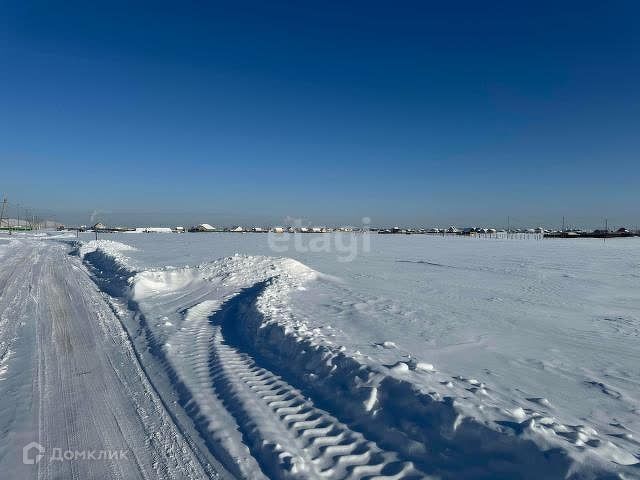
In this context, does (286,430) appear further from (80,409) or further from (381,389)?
(80,409)

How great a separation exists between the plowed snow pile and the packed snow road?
12.6 inches

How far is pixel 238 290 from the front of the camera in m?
13.3

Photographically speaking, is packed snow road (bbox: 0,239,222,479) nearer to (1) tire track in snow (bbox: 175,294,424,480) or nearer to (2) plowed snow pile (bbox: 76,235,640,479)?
(2) plowed snow pile (bbox: 76,235,640,479)

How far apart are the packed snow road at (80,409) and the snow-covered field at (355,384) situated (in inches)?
1.4

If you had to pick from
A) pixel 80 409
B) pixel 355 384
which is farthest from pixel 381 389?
pixel 80 409

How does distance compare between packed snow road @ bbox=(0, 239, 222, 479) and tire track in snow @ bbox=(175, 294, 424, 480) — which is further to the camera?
packed snow road @ bbox=(0, 239, 222, 479)

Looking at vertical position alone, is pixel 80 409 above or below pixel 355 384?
→ below

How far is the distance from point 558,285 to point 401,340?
1122 cm

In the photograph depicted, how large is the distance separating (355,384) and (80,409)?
363 cm

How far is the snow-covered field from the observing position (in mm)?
3650

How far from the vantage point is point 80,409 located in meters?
4.74

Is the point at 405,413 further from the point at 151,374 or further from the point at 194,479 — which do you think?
the point at 151,374

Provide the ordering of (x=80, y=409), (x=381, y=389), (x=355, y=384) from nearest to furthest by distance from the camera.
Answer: (x=80, y=409)
(x=381, y=389)
(x=355, y=384)

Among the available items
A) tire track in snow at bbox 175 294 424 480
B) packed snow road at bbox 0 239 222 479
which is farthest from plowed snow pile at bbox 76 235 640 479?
packed snow road at bbox 0 239 222 479
